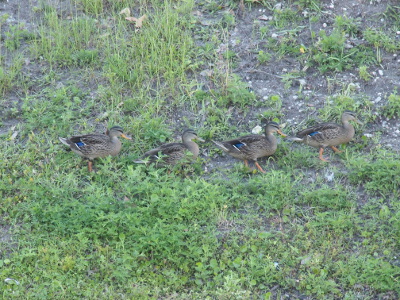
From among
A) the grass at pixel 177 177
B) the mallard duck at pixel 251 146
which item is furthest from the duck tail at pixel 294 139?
the mallard duck at pixel 251 146

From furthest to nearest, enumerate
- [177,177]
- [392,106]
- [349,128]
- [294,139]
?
[392,106]
[294,139]
[349,128]
[177,177]

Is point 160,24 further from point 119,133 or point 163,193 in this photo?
point 163,193

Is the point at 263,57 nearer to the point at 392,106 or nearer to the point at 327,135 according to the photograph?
the point at 327,135

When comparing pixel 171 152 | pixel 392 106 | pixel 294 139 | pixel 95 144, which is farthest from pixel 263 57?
pixel 95 144

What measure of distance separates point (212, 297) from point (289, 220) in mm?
1509

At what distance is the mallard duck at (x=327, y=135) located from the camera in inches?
362

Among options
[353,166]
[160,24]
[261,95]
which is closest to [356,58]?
[261,95]

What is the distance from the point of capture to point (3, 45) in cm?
1134

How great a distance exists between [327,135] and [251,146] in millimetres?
1082

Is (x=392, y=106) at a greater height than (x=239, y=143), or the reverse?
(x=392, y=106)

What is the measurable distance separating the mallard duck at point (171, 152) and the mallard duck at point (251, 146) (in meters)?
0.38

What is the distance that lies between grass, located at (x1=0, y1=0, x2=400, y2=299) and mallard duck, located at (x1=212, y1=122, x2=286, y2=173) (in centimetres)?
26

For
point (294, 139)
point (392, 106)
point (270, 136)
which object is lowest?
point (294, 139)

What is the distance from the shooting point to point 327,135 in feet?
30.1
